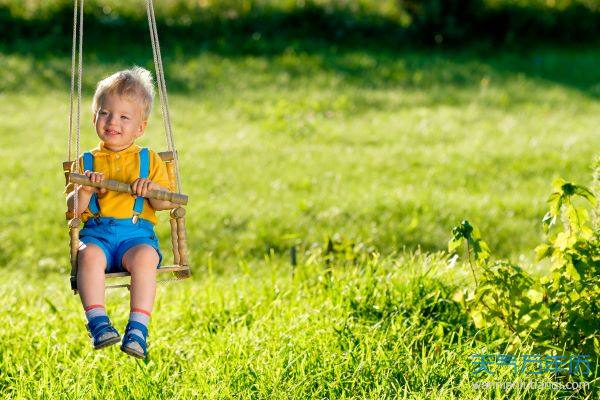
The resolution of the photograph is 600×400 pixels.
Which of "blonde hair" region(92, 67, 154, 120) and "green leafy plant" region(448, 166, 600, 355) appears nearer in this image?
"blonde hair" region(92, 67, 154, 120)

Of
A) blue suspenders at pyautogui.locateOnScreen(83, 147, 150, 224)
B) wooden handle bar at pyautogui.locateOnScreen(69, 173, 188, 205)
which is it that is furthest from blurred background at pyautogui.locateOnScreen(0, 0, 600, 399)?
wooden handle bar at pyautogui.locateOnScreen(69, 173, 188, 205)

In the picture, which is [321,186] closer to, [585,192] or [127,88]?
[585,192]

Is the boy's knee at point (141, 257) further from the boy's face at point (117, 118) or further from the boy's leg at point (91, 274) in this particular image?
the boy's face at point (117, 118)

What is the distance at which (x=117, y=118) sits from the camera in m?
3.46

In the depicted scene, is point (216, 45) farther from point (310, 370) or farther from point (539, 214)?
point (310, 370)

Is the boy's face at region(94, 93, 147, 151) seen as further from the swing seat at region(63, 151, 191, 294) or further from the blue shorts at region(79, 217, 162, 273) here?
the blue shorts at region(79, 217, 162, 273)

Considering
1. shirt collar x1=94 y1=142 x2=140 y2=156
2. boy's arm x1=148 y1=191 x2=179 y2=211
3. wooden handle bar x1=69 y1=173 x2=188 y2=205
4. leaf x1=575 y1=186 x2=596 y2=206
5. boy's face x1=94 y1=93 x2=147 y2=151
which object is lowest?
boy's arm x1=148 y1=191 x2=179 y2=211

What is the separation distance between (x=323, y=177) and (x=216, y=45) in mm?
5251

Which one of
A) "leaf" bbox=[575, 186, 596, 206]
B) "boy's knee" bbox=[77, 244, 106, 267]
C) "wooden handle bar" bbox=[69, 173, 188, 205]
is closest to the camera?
"wooden handle bar" bbox=[69, 173, 188, 205]

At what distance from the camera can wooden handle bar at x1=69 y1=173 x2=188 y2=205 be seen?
10.8ft

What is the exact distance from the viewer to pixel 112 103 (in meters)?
3.45

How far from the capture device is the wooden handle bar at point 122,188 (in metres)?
3.30

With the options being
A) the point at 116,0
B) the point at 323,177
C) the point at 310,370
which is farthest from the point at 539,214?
the point at 116,0

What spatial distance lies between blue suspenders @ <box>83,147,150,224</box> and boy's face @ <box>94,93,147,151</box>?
0.12 meters
